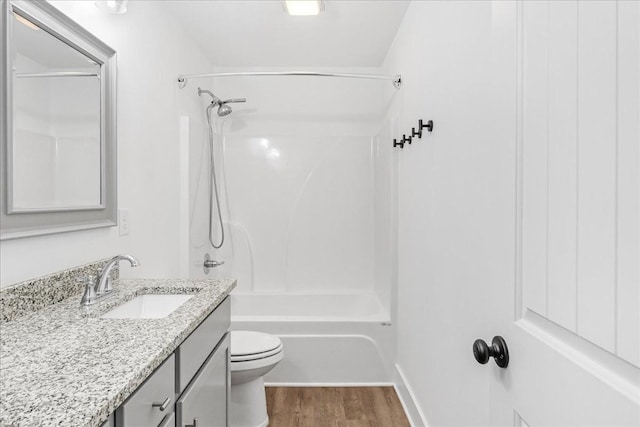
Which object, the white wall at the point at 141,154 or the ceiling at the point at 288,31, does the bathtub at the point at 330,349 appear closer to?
the white wall at the point at 141,154

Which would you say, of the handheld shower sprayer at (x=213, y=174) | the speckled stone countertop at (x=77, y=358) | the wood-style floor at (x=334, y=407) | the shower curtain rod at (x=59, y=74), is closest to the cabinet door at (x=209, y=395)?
the speckled stone countertop at (x=77, y=358)

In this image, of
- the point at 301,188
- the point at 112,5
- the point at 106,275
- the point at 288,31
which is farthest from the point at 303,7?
the point at 106,275

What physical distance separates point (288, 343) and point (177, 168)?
1380mm

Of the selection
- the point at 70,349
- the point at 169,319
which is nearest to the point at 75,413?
the point at 70,349

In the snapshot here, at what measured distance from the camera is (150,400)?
97 cm

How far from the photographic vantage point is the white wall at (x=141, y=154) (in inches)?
57.6

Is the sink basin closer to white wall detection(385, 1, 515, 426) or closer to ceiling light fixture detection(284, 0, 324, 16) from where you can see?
white wall detection(385, 1, 515, 426)

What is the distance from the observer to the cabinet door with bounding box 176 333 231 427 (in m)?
1.25

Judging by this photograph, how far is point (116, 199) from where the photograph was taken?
1.84 m

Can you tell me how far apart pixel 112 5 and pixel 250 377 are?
1848 mm

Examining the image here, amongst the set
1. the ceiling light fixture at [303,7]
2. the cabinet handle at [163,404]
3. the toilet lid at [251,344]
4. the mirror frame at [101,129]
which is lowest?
the toilet lid at [251,344]

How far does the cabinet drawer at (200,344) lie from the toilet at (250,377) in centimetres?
47

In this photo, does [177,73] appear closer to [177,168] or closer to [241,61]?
[177,168]

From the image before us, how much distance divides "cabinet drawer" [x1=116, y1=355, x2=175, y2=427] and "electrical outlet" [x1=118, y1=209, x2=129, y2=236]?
1.00 metres
